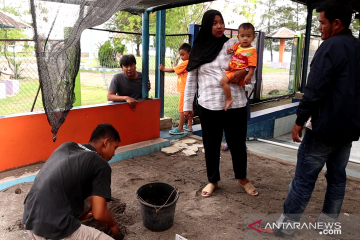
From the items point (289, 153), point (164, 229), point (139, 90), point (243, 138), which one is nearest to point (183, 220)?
point (164, 229)

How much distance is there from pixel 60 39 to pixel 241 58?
1.77 m

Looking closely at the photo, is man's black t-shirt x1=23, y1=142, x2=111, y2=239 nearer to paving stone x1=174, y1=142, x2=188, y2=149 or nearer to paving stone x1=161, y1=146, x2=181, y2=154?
paving stone x1=161, y1=146, x2=181, y2=154

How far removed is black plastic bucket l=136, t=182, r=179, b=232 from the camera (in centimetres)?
261

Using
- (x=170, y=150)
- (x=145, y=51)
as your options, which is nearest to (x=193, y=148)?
(x=170, y=150)

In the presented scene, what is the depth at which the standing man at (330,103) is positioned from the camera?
207cm

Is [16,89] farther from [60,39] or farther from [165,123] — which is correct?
[60,39]

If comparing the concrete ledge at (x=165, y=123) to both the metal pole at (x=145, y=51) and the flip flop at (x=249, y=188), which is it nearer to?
the metal pole at (x=145, y=51)

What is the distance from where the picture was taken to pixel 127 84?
482 cm

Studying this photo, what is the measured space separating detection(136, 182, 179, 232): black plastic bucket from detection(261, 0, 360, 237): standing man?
1054 millimetres

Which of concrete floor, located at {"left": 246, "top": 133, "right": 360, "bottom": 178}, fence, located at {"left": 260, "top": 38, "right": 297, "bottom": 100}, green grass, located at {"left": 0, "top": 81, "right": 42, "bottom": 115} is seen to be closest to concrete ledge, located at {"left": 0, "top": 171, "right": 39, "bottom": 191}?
green grass, located at {"left": 0, "top": 81, "right": 42, "bottom": 115}

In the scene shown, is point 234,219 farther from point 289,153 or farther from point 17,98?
point 17,98

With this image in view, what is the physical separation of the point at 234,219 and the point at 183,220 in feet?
1.67

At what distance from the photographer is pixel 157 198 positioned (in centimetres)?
291

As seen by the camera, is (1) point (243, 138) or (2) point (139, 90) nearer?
(1) point (243, 138)
